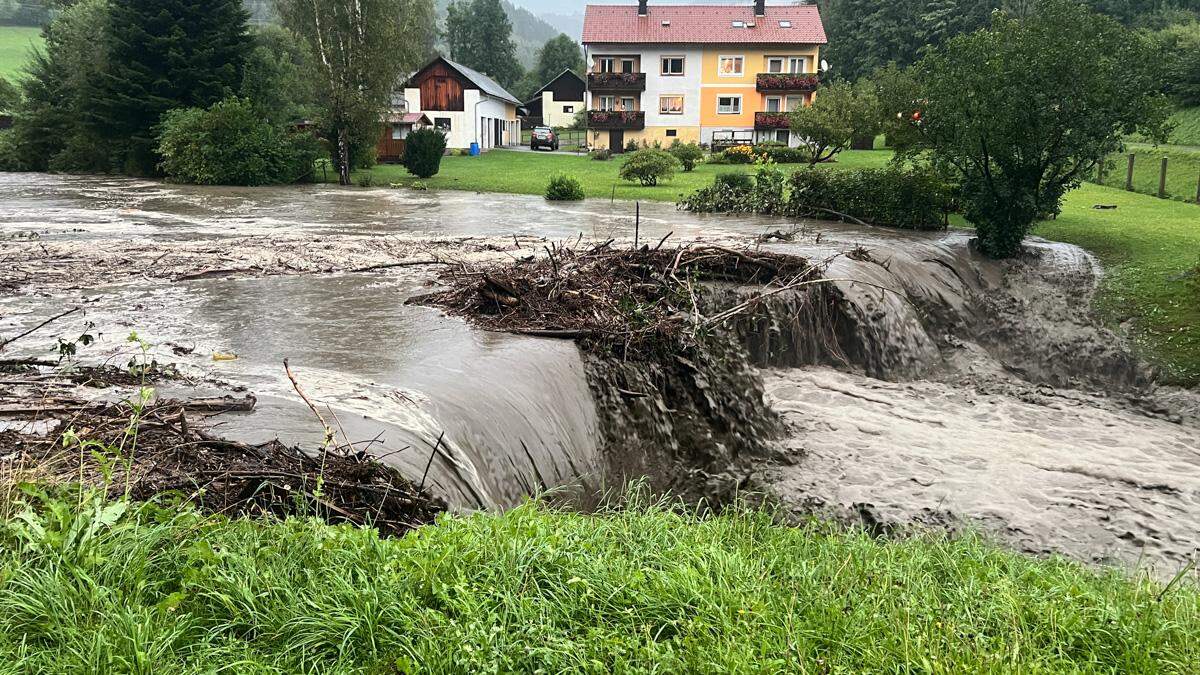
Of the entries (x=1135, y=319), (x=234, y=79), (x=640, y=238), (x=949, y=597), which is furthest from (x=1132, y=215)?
(x=234, y=79)

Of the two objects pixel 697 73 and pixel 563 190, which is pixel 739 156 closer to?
pixel 697 73

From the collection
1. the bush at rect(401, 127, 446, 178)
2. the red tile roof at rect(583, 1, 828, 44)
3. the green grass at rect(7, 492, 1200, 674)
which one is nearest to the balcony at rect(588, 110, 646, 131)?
the red tile roof at rect(583, 1, 828, 44)

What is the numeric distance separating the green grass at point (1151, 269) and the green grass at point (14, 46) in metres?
71.5

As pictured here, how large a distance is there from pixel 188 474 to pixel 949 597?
402 cm

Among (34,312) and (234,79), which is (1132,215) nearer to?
(34,312)

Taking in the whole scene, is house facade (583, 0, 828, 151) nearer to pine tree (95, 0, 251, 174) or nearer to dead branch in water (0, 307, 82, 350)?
pine tree (95, 0, 251, 174)

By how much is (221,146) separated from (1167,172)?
111 ft

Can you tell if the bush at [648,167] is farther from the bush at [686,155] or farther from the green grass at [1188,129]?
the green grass at [1188,129]

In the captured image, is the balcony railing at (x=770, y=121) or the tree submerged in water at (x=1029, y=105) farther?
the balcony railing at (x=770, y=121)

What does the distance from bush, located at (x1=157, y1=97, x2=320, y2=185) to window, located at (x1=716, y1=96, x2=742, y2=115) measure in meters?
33.4

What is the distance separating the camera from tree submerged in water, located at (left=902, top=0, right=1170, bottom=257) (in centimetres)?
Answer: 1547

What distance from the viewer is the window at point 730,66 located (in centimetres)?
5753

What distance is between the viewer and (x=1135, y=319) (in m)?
14.8

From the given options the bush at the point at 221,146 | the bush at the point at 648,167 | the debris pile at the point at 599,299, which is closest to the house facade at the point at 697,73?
the bush at the point at 648,167
